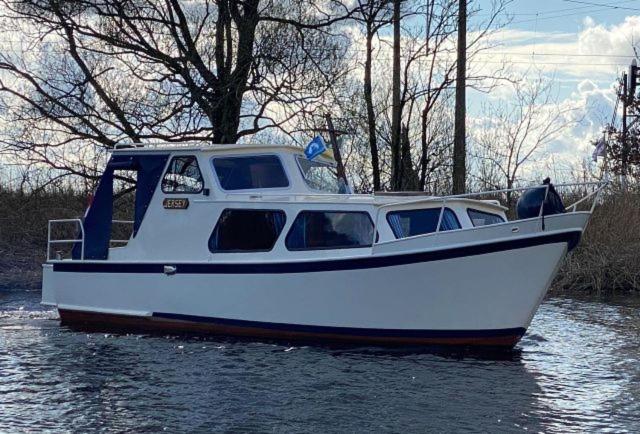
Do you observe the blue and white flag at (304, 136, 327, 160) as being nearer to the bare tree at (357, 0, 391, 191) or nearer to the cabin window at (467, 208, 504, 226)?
the cabin window at (467, 208, 504, 226)

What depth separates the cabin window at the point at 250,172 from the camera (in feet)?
44.5

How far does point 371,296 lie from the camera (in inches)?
469

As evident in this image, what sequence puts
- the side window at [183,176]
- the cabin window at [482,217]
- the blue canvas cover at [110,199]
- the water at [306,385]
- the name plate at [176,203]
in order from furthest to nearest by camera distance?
the blue canvas cover at [110,199], the side window at [183,176], the name plate at [176,203], the cabin window at [482,217], the water at [306,385]

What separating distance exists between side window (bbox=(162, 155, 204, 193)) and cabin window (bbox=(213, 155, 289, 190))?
305mm

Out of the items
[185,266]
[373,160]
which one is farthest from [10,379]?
[373,160]

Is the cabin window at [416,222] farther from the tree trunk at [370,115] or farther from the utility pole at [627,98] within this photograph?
the utility pole at [627,98]

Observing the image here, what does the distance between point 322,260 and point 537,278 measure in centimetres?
264

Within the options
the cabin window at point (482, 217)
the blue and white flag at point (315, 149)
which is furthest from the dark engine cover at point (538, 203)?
the blue and white flag at point (315, 149)

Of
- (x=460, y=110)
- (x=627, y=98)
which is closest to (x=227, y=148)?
(x=460, y=110)

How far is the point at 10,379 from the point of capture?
1058cm

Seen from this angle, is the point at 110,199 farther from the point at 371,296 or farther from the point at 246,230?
the point at 371,296

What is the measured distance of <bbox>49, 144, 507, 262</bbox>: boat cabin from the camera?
1233 centimetres

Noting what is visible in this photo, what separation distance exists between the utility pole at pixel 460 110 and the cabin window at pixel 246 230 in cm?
1086

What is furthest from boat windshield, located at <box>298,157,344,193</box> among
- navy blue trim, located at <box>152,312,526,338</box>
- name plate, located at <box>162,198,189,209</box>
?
navy blue trim, located at <box>152,312,526,338</box>
